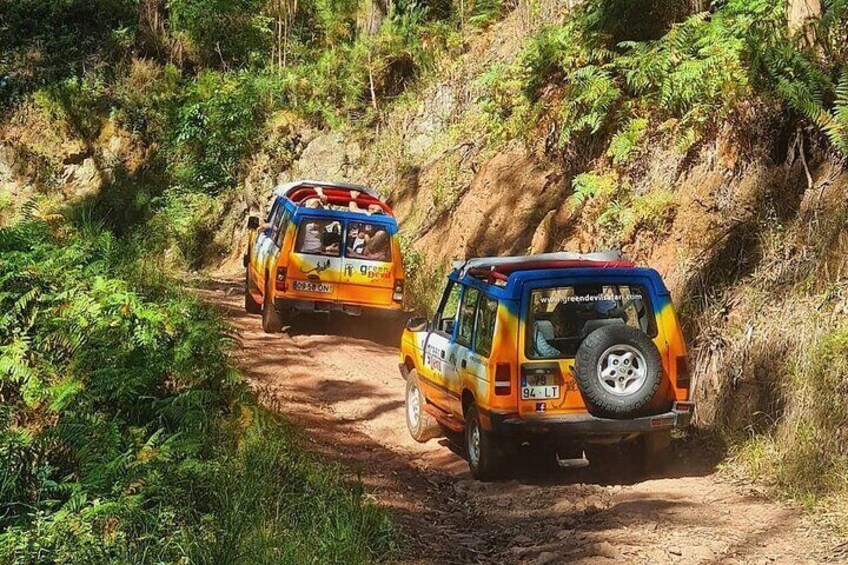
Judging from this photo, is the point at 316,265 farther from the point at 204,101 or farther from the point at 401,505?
the point at 204,101

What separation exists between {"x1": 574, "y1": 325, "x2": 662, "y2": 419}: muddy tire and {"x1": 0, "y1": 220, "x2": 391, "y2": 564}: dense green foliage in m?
2.05

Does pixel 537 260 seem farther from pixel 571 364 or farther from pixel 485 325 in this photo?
pixel 571 364

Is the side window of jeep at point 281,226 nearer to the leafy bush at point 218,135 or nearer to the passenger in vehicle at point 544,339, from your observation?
the passenger in vehicle at point 544,339

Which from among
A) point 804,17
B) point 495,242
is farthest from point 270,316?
point 804,17

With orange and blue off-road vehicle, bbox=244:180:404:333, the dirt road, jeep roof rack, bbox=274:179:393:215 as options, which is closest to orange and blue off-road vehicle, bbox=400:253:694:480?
the dirt road

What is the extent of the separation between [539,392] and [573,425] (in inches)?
15.0

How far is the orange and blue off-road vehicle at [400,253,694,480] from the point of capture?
27.6ft

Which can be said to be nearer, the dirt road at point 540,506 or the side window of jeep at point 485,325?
the dirt road at point 540,506

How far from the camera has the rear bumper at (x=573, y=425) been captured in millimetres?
8461

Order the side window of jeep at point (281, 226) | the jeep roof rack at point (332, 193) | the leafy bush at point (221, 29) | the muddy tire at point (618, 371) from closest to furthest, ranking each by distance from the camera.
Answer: the muddy tire at point (618, 371), the side window of jeep at point (281, 226), the jeep roof rack at point (332, 193), the leafy bush at point (221, 29)

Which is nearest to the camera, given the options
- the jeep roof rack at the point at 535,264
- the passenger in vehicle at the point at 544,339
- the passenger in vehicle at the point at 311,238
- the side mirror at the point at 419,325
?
the passenger in vehicle at the point at 544,339

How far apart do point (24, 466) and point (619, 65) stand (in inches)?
381

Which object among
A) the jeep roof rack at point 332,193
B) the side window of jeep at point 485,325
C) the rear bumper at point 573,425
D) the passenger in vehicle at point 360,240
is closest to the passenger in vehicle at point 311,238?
the passenger in vehicle at point 360,240

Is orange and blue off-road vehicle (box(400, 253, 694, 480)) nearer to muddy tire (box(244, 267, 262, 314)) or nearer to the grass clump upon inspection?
the grass clump
